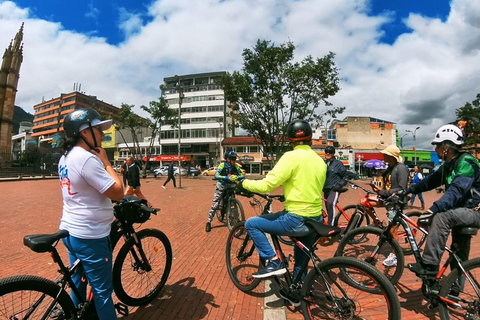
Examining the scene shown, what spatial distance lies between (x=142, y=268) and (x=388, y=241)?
9.68ft

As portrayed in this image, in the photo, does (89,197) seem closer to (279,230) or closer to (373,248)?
(279,230)

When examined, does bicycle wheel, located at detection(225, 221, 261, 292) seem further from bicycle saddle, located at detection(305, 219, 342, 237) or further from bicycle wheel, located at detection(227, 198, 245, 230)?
bicycle wheel, located at detection(227, 198, 245, 230)

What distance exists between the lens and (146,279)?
10.0 feet

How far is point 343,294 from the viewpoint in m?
2.30

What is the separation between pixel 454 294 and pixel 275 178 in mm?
1948

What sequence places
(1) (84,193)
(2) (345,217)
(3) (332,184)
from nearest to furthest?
(1) (84,193), (2) (345,217), (3) (332,184)

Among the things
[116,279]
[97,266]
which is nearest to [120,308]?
[116,279]

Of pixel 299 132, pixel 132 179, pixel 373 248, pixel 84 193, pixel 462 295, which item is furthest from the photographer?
pixel 132 179

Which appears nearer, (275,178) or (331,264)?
(331,264)

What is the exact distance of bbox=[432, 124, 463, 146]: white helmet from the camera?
288cm

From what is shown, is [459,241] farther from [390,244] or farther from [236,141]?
[236,141]

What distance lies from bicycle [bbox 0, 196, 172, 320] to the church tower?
129 feet

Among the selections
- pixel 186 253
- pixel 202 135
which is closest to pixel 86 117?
pixel 186 253

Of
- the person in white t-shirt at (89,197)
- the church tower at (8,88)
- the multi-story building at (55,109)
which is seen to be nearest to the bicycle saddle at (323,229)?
the person in white t-shirt at (89,197)
